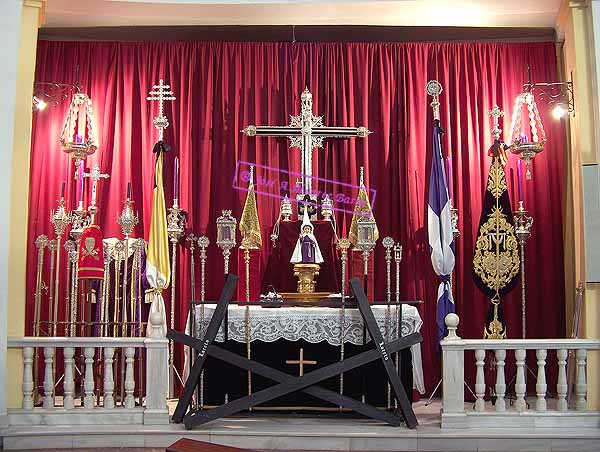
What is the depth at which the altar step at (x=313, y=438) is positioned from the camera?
627 cm

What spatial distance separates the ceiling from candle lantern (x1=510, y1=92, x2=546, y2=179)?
0.80m

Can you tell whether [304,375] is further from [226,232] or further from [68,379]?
[68,379]

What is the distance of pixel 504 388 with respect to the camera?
6520mm

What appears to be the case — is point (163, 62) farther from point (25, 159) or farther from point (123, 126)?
point (25, 159)

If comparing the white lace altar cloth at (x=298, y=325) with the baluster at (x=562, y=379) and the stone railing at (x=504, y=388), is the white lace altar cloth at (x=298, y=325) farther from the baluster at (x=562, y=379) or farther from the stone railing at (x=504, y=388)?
the baluster at (x=562, y=379)

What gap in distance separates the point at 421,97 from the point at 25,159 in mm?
4009

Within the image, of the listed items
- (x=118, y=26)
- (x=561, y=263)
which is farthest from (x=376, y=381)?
(x=118, y=26)

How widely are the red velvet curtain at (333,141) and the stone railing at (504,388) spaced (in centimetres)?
184

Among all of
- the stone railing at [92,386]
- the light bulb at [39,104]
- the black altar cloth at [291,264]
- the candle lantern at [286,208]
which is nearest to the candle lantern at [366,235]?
the black altar cloth at [291,264]

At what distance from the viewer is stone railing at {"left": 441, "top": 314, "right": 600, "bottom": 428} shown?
21.1 feet

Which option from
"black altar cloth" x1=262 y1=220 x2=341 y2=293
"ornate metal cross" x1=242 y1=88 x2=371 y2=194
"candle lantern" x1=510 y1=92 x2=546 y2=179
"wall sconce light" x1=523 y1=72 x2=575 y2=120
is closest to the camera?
"wall sconce light" x1=523 y1=72 x2=575 y2=120

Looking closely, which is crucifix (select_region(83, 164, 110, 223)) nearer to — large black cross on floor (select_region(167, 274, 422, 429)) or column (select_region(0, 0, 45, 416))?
column (select_region(0, 0, 45, 416))

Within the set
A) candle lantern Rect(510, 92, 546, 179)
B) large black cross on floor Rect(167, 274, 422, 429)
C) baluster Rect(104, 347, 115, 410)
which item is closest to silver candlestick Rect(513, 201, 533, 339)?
candle lantern Rect(510, 92, 546, 179)

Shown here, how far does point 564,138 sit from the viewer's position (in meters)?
8.56
